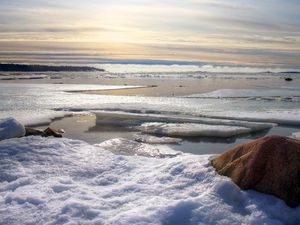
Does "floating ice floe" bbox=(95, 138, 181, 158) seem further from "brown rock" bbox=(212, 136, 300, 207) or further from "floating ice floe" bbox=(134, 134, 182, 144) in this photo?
"brown rock" bbox=(212, 136, 300, 207)

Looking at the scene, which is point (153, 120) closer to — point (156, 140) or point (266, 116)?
point (156, 140)

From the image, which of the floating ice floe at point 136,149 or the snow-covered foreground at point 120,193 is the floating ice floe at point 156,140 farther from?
the snow-covered foreground at point 120,193

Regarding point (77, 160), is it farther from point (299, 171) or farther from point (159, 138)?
point (159, 138)

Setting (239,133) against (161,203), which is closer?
(161,203)

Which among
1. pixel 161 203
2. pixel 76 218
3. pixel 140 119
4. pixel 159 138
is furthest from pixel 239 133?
pixel 76 218

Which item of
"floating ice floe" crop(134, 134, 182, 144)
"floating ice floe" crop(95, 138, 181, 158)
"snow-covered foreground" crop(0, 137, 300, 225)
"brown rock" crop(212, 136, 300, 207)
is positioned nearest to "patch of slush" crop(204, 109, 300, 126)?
"floating ice floe" crop(134, 134, 182, 144)

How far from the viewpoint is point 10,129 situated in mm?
8898

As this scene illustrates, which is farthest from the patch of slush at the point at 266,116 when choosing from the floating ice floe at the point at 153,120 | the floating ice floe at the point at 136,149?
the floating ice floe at the point at 136,149

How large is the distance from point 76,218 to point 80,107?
14.6 metres

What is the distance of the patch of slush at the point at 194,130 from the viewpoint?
12039mm

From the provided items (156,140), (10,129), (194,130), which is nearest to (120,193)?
(10,129)

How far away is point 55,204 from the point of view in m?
5.13

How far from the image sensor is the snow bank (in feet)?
28.7

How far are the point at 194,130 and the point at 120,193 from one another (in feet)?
22.8
